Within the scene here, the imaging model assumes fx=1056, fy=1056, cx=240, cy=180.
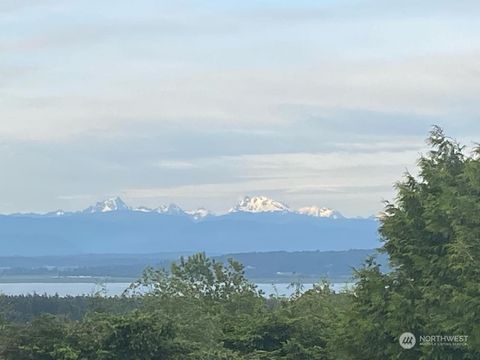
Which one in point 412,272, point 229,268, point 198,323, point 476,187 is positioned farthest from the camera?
point 229,268

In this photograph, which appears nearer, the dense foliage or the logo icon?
the dense foliage

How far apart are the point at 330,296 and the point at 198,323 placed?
9.46 metres

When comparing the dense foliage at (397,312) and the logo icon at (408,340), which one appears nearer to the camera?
the dense foliage at (397,312)

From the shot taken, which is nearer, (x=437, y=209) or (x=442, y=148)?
(x=437, y=209)

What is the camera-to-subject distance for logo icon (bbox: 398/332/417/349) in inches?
704

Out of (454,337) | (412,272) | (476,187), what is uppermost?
(476,187)

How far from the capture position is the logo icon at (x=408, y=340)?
1789 cm

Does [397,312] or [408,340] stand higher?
[397,312]

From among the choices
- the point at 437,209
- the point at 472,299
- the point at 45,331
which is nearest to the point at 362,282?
the point at 437,209

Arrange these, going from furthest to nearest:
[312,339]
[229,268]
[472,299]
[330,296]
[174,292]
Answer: [229,268] < [330,296] < [174,292] < [312,339] < [472,299]

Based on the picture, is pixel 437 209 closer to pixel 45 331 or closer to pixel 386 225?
pixel 386 225

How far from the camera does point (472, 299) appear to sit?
15703mm

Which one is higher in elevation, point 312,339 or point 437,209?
point 437,209

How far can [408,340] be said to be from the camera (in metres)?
18.0
